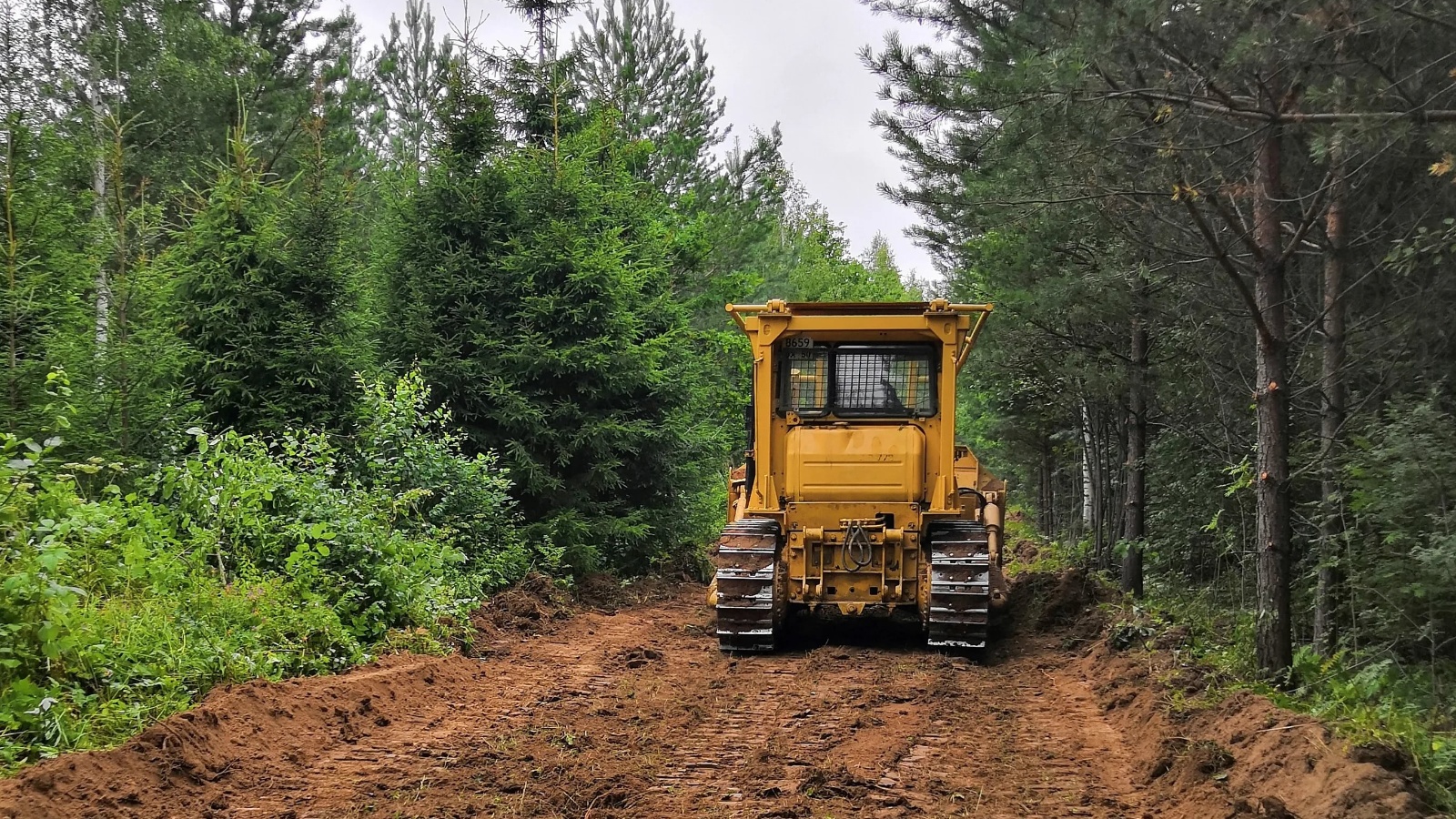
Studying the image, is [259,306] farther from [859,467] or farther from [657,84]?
[657,84]

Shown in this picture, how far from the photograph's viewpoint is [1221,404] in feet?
27.5

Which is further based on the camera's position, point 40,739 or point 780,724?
point 780,724

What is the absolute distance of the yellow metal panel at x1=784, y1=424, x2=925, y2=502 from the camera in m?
9.70

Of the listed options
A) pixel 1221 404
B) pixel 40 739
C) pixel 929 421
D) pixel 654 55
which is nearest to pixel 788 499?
pixel 929 421

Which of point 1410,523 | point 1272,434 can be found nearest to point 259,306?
point 1272,434

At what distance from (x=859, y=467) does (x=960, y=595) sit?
1553 mm

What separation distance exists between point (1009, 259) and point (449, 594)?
669cm

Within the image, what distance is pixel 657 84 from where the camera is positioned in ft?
75.0

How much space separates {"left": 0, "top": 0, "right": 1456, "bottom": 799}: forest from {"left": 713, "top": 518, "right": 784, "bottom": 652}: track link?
2.42 meters

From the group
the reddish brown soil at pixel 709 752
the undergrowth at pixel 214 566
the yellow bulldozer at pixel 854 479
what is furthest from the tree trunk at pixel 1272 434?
the undergrowth at pixel 214 566

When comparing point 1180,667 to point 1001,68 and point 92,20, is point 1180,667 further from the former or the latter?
→ point 92,20

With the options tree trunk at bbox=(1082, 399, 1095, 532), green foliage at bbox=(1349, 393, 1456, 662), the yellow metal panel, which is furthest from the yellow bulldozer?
tree trunk at bbox=(1082, 399, 1095, 532)

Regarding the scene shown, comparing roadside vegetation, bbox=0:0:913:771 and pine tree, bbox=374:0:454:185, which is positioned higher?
pine tree, bbox=374:0:454:185

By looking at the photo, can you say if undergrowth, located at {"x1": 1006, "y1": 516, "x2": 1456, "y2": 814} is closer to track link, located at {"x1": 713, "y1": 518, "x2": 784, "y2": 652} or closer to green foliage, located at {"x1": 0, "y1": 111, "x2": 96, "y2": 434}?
track link, located at {"x1": 713, "y1": 518, "x2": 784, "y2": 652}
